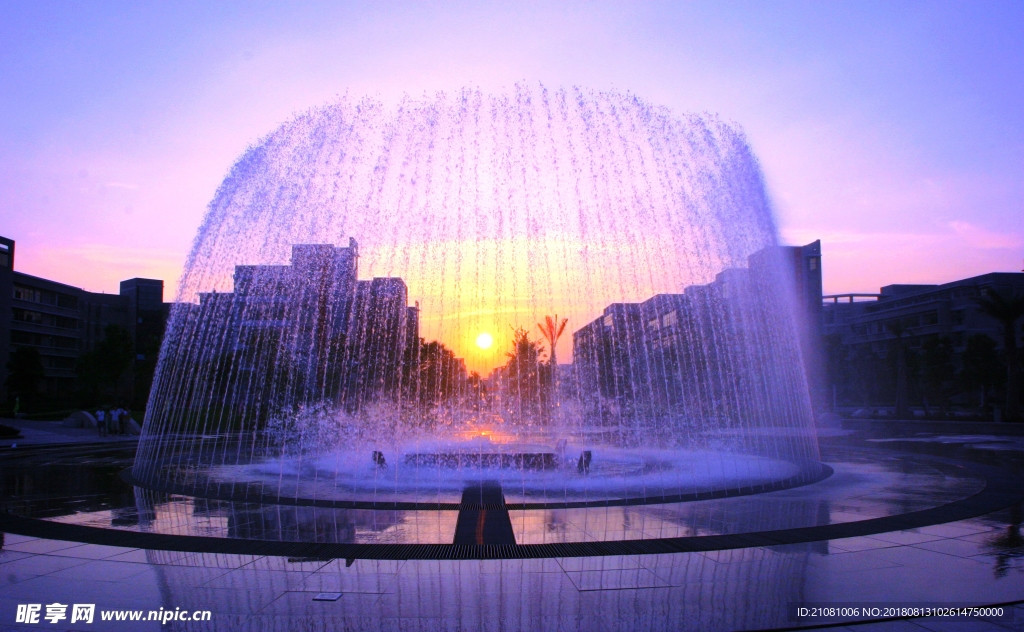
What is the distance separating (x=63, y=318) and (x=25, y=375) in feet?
74.6

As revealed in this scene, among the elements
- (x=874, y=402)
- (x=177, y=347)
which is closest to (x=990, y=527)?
(x=177, y=347)

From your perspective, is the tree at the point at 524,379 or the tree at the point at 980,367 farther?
the tree at the point at 980,367

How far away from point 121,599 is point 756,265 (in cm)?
1591

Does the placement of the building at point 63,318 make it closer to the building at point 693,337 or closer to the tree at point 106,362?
the tree at point 106,362

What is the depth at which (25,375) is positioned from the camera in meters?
54.7

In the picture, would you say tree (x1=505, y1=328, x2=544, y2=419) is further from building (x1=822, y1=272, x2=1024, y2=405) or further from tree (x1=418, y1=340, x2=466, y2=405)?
building (x1=822, y1=272, x2=1024, y2=405)

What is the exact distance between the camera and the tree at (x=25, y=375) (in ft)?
179

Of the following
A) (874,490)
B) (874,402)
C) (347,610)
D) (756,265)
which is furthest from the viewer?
(874,402)

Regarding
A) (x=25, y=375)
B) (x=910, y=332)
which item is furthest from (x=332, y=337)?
(x=910, y=332)

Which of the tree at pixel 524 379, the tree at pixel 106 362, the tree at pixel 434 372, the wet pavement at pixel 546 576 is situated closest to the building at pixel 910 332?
the tree at pixel 524 379

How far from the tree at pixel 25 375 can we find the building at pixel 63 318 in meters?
3.30

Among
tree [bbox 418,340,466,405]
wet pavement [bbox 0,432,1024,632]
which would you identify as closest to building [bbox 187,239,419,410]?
tree [bbox 418,340,466,405]

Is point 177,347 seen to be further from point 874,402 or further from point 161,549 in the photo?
point 874,402

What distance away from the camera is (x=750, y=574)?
21.8 ft
